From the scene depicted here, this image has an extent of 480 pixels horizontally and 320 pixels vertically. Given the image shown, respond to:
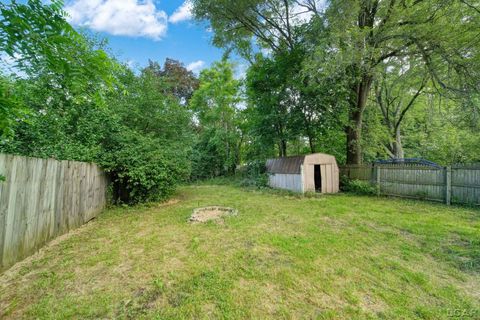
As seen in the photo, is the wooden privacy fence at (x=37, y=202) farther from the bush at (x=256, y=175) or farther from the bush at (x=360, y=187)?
the bush at (x=360, y=187)

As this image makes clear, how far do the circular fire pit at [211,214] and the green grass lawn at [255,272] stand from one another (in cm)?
37

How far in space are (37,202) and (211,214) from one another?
3.39m

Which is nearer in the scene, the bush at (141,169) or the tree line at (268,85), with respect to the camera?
the tree line at (268,85)

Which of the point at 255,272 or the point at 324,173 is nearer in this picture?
the point at 255,272

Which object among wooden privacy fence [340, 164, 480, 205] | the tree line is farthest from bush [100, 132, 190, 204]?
wooden privacy fence [340, 164, 480, 205]

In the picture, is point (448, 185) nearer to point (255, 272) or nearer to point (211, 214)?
point (211, 214)

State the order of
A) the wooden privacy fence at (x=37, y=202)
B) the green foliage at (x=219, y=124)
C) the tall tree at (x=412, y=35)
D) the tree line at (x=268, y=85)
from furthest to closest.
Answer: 1. the green foliage at (x=219, y=124)
2. the tall tree at (x=412, y=35)
3. the wooden privacy fence at (x=37, y=202)
4. the tree line at (x=268, y=85)

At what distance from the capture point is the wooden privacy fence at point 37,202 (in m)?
2.68

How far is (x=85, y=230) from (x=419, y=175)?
967 centimetres

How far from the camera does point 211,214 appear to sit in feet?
18.5

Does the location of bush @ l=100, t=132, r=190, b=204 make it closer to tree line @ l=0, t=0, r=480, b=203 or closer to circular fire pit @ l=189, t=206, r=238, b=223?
tree line @ l=0, t=0, r=480, b=203

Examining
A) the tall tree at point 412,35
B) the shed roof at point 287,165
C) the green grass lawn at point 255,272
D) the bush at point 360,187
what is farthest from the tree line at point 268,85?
the green grass lawn at point 255,272

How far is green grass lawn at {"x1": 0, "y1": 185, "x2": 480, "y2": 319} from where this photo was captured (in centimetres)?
212

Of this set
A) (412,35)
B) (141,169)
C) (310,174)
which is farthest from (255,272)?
(412,35)
